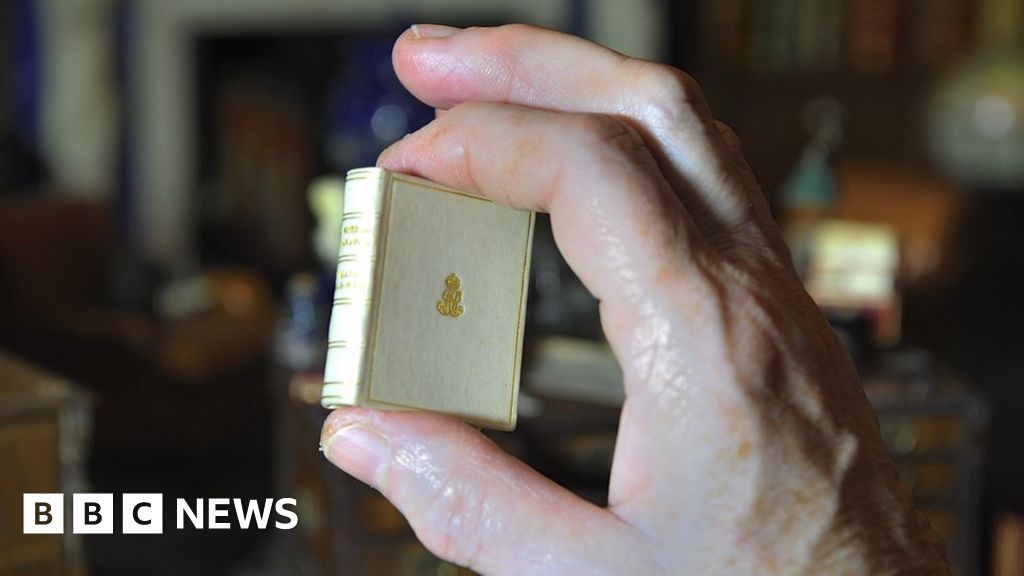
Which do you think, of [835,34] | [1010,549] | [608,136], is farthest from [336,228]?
[835,34]

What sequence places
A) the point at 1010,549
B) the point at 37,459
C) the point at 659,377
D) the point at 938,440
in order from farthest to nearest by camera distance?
the point at 938,440 → the point at 1010,549 → the point at 37,459 → the point at 659,377

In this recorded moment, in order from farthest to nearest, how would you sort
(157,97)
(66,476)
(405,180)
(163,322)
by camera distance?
(157,97)
(163,322)
(66,476)
(405,180)

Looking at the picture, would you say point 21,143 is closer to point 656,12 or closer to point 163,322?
point 163,322

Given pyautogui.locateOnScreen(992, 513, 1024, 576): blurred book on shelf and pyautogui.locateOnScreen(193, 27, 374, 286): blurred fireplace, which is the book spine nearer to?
pyautogui.locateOnScreen(992, 513, 1024, 576): blurred book on shelf

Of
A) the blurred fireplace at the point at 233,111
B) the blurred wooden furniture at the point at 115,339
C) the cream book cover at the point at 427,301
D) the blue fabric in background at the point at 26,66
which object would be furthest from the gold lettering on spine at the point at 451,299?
the blue fabric in background at the point at 26,66

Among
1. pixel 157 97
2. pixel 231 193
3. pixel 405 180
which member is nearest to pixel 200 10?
pixel 157 97

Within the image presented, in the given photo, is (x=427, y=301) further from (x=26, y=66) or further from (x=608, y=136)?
(x=26, y=66)

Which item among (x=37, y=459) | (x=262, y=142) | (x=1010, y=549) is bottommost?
(x=1010, y=549)

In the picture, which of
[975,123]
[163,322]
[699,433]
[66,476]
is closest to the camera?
[699,433]
